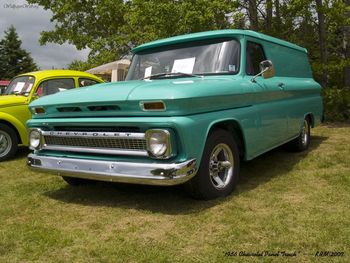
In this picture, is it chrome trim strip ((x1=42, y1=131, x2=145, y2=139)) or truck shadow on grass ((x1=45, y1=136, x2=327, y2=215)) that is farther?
truck shadow on grass ((x1=45, y1=136, x2=327, y2=215))

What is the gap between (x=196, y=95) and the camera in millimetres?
3680

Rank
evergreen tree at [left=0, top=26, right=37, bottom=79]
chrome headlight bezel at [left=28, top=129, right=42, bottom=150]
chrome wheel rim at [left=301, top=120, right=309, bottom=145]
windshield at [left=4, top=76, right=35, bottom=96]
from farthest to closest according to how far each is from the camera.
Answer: evergreen tree at [left=0, top=26, right=37, bottom=79] < windshield at [left=4, top=76, right=35, bottom=96] < chrome wheel rim at [left=301, top=120, right=309, bottom=145] < chrome headlight bezel at [left=28, top=129, right=42, bottom=150]

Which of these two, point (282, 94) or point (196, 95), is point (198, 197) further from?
point (282, 94)

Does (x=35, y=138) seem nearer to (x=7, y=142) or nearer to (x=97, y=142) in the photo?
(x=97, y=142)

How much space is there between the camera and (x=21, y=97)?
749 cm

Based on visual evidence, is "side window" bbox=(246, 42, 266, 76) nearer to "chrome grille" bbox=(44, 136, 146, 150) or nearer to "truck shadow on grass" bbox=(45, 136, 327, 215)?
"truck shadow on grass" bbox=(45, 136, 327, 215)

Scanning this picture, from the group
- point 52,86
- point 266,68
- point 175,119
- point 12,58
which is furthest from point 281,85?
point 12,58

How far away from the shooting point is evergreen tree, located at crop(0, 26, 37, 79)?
4725 cm

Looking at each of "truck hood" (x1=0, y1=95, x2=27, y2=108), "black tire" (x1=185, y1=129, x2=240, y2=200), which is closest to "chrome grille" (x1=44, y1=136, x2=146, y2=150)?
"black tire" (x1=185, y1=129, x2=240, y2=200)

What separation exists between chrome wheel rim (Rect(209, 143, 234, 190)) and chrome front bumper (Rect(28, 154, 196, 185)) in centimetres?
52

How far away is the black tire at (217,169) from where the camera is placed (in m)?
3.88

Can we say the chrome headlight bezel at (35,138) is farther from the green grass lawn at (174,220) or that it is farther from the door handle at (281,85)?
the door handle at (281,85)

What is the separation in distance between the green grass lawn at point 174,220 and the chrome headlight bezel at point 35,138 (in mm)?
600

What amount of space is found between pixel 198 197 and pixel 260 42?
2477mm
